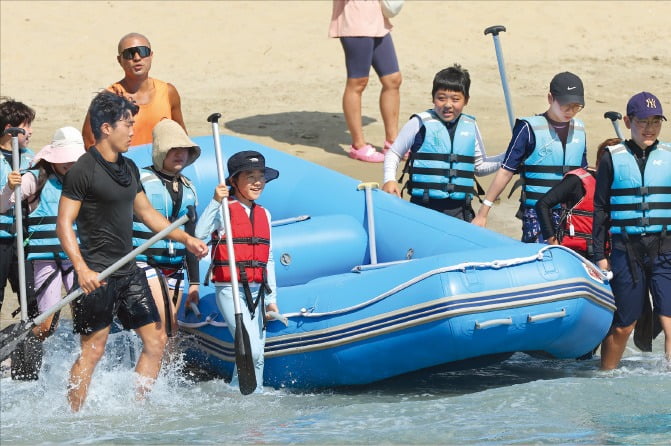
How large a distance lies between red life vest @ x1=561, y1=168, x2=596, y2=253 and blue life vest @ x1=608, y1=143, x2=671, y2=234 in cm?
26

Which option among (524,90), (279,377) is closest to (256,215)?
(279,377)

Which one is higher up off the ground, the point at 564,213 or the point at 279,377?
the point at 564,213

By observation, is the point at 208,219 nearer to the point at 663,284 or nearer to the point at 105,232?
the point at 105,232

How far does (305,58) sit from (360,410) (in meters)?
8.17

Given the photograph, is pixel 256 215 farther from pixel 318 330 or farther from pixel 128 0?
pixel 128 0

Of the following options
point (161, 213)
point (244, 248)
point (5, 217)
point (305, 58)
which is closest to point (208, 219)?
point (244, 248)

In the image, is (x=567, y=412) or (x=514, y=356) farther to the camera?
(x=514, y=356)

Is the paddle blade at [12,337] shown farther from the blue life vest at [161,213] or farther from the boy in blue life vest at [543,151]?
the boy in blue life vest at [543,151]

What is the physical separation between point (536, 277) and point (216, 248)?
143cm

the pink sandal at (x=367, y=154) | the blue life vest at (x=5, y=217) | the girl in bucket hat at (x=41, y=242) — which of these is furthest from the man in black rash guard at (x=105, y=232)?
the pink sandal at (x=367, y=154)

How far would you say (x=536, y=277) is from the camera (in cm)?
622

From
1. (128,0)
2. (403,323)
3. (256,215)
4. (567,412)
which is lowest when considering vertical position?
(567,412)

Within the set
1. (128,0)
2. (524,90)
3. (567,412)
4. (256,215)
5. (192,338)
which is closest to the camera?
(567,412)

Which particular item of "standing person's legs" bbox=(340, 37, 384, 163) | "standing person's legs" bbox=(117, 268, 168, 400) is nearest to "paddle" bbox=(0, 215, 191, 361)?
"standing person's legs" bbox=(117, 268, 168, 400)
